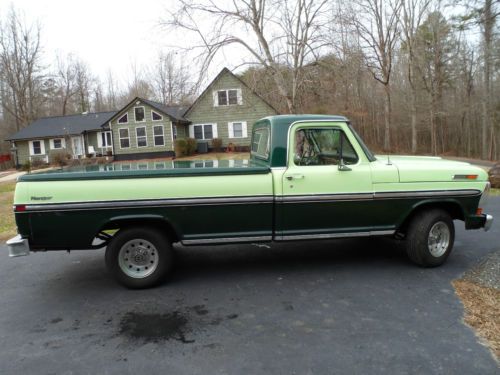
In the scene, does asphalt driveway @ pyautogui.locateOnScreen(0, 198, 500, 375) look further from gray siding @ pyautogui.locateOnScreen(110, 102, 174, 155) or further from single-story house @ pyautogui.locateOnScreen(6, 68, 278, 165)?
gray siding @ pyautogui.locateOnScreen(110, 102, 174, 155)

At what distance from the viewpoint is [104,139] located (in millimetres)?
33062

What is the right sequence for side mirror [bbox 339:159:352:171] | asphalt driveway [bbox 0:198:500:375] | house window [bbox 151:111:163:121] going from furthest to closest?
house window [bbox 151:111:163:121]
side mirror [bbox 339:159:352:171]
asphalt driveway [bbox 0:198:500:375]

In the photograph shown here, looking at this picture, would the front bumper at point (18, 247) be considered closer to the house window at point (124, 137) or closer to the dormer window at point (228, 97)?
the dormer window at point (228, 97)

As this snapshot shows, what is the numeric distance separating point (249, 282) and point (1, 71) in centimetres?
4534

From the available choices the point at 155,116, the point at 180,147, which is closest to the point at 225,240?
the point at 180,147

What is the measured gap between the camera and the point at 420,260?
5.10 meters

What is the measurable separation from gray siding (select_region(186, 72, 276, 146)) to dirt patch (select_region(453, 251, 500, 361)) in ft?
84.1

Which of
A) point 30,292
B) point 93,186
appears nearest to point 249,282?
point 93,186

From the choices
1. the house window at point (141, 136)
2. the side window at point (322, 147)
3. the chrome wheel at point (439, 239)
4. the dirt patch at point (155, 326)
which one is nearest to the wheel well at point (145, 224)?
the dirt patch at point (155, 326)

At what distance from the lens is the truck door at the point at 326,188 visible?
15.7ft

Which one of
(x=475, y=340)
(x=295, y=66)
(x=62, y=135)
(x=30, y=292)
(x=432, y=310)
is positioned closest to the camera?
(x=475, y=340)

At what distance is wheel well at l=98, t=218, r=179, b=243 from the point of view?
4.54 metres


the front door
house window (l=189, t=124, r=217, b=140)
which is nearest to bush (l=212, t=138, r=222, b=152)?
house window (l=189, t=124, r=217, b=140)

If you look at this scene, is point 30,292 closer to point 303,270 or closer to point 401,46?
point 303,270
